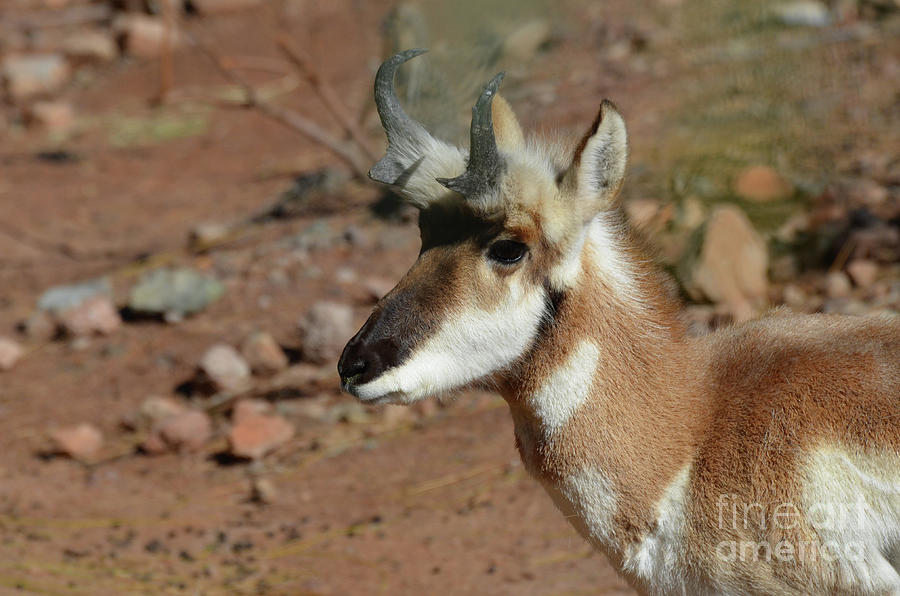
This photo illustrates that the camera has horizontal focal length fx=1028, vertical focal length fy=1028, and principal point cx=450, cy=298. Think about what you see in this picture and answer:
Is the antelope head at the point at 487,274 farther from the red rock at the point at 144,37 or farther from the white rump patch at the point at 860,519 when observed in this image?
the red rock at the point at 144,37

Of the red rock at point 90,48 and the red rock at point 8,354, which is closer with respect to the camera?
the red rock at point 8,354

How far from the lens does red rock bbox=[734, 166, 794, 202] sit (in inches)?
316

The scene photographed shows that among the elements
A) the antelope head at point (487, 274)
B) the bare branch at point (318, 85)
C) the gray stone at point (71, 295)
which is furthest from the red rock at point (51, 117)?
the antelope head at point (487, 274)

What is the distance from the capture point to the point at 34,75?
631 inches

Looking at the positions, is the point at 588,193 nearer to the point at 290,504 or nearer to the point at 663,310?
the point at 663,310

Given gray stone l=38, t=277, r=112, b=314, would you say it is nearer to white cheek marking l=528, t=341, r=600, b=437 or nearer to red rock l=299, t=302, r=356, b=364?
red rock l=299, t=302, r=356, b=364

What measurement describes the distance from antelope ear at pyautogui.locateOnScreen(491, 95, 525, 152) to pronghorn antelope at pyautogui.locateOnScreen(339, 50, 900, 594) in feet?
0.44

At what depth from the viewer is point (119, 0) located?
17203 mm

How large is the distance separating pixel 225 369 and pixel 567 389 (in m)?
4.72

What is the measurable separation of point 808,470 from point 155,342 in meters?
6.30

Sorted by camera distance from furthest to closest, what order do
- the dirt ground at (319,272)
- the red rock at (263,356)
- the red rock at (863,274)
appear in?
the red rock at (263,356) → the red rock at (863,274) → the dirt ground at (319,272)

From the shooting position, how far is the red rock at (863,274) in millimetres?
6941

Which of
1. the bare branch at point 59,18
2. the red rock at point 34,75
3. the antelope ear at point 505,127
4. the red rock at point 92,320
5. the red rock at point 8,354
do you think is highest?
the antelope ear at point 505,127

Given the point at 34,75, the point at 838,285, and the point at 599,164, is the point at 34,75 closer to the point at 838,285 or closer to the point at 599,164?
the point at 838,285
